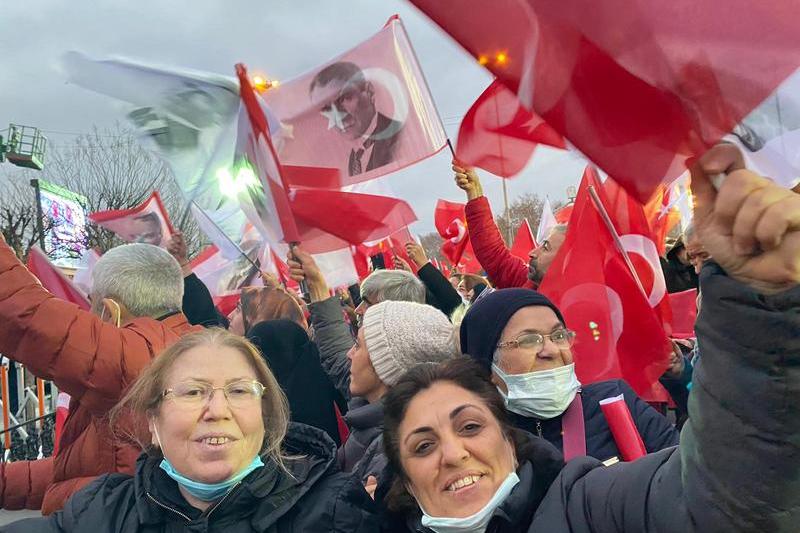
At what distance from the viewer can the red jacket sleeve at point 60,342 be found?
2.00 metres

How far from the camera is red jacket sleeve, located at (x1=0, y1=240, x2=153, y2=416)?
78.8 inches

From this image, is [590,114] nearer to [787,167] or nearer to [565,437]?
[787,167]

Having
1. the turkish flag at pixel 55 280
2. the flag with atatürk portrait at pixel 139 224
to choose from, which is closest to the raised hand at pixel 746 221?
the turkish flag at pixel 55 280

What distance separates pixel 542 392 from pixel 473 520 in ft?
2.73

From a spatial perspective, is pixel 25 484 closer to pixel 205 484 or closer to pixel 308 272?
pixel 205 484

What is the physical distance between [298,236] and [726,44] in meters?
2.90

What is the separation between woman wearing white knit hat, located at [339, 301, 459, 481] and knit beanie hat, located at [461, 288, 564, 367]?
0.23m

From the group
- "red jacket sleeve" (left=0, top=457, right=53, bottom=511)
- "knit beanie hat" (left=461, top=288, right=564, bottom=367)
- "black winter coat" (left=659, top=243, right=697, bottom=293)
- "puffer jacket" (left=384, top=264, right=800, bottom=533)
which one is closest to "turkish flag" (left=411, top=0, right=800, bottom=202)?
"puffer jacket" (left=384, top=264, right=800, bottom=533)

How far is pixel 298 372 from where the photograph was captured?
11.2 ft

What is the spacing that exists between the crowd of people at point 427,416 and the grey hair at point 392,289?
68 centimetres

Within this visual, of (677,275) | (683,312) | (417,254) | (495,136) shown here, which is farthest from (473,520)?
(417,254)

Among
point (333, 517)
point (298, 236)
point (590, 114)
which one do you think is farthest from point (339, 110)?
point (590, 114)

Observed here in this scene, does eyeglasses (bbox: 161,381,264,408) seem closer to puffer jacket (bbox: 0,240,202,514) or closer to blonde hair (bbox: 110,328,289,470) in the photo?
blonde hair (bbox: 110,328,289,470)

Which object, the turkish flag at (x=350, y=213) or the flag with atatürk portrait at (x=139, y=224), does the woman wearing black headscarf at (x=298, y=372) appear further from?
the flag with atatürk portrait at (x=139, y=224)
